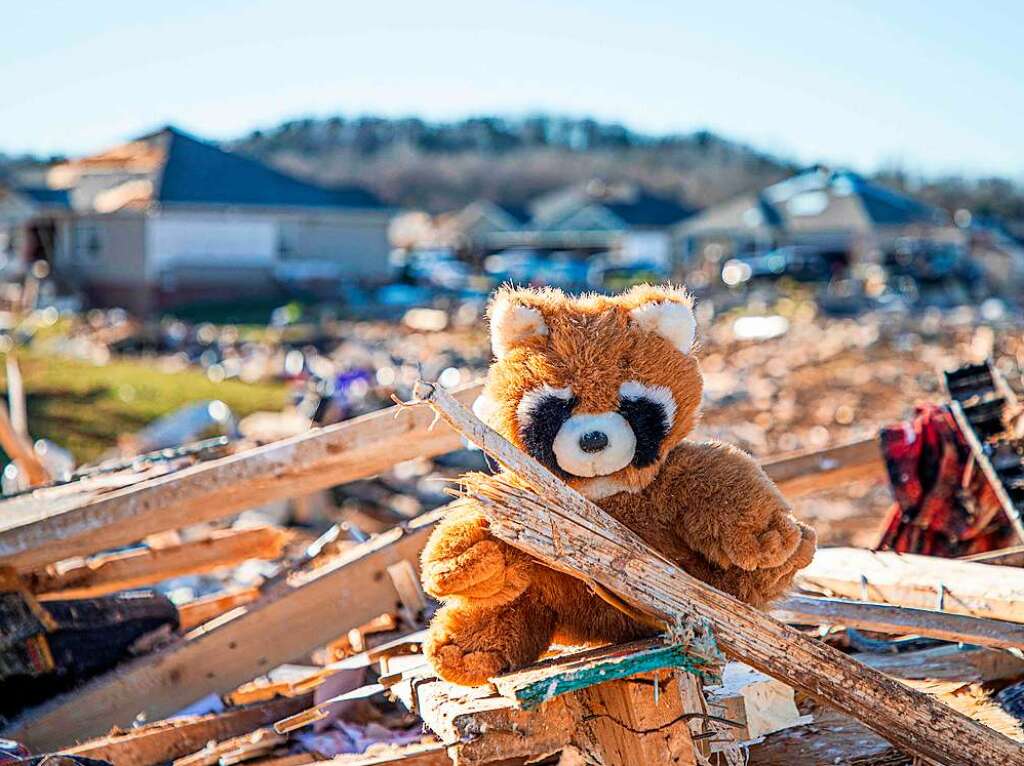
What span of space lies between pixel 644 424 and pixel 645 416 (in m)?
0.02

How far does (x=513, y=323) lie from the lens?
308 cm

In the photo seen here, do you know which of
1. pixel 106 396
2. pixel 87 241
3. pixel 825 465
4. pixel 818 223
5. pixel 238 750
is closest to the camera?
pixel 238 750

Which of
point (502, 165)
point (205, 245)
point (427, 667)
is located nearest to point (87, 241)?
point (205, 245)

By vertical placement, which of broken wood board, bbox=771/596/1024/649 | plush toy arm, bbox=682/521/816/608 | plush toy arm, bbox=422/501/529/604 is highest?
plush toy arm, bbox=422/501/529/604

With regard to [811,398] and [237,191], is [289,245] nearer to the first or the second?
Result: [237,191]

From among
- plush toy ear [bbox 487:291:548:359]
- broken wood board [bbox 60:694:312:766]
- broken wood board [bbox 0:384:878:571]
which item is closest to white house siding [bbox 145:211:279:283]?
broken wood board [bbox 0:384:878:571]

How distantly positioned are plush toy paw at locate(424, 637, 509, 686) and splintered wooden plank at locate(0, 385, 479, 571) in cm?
116

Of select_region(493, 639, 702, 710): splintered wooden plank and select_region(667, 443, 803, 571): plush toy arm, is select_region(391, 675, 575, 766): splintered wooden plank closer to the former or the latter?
select_region(493, 639, 702, 710): splintered wooden plank

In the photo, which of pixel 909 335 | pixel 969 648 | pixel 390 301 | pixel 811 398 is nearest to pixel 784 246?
pixel 390 301

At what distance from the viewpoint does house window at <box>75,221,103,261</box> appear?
33.1 m

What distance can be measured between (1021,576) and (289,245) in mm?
33246

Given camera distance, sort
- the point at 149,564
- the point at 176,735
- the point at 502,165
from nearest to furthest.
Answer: the point at 176,735 < the point at 149,564 < the point at 502,165

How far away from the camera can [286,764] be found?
3.50 m

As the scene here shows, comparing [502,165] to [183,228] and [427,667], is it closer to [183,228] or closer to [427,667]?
[183,228]
